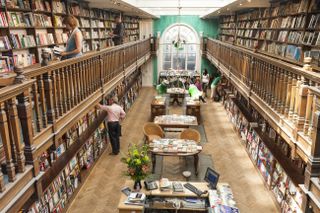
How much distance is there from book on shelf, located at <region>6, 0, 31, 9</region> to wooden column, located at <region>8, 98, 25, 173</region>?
10.5 ft

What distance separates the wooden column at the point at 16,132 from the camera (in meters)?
2.61

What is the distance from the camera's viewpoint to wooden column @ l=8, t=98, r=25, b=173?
2613 millimetres

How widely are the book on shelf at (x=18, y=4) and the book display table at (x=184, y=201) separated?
3.80 metres

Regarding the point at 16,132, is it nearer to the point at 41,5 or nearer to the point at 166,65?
the point at 41,5

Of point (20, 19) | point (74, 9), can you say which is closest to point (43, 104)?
point (20, 19)

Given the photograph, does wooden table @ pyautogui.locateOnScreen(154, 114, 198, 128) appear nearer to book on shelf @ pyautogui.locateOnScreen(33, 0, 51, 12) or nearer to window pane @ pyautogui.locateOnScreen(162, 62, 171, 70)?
book on shelf @ pyautogui.locateOnScreen(33, 0, 51, 12)

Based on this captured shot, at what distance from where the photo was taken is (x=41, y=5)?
617 centimetres

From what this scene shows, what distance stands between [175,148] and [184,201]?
197cm

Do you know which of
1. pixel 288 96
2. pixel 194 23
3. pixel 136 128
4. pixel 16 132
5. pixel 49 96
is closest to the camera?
pixel 16 132

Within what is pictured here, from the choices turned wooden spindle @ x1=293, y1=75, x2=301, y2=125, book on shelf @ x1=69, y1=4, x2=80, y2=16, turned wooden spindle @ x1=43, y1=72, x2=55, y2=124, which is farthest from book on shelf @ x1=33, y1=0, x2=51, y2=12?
turned wooden spindle @ x1=293, y1=75, x2=301, y2=125

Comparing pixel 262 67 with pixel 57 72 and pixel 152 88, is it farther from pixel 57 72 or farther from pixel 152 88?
pixel 152 88

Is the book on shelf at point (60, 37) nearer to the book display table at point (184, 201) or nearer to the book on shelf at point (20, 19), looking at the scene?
the book on shelf at point (20, 19)

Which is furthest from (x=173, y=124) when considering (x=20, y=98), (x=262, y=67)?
(x=20, y=98)

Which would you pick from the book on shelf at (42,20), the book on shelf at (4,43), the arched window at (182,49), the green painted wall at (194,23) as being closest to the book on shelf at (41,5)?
the book on shelf at (42,20)
